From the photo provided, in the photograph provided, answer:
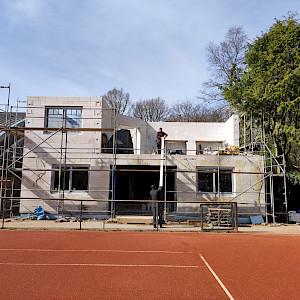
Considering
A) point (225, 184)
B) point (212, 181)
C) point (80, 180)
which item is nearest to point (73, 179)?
point (80, 180)

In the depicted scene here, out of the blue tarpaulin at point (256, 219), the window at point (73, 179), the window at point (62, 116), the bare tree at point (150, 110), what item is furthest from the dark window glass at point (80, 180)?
the bare tree at point (150, 110)

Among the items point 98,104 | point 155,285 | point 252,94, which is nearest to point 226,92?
point 252,94

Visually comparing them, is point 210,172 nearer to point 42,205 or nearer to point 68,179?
point 68,179

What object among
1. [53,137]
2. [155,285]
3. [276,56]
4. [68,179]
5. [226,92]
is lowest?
[155,285]

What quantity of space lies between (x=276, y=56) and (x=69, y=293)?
1958 centimetres

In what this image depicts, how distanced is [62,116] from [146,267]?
13695 millimetres

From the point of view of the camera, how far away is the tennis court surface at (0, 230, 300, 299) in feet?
19.5

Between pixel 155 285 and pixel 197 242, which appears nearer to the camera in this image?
pixel 155 285

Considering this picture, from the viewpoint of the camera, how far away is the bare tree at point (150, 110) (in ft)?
145

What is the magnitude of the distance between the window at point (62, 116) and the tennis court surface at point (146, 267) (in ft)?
27.4

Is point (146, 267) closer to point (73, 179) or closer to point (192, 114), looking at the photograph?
point (73, 179)

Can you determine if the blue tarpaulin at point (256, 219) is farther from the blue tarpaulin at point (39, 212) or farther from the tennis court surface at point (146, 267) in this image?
the blue tarpaulin at point (39, 212)

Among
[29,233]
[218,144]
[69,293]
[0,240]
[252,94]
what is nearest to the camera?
[69,293]

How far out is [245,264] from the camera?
827 centimetres
